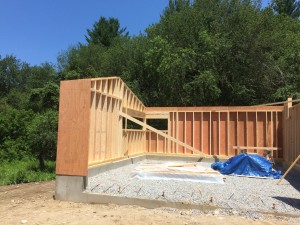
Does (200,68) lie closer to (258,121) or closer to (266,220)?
(258,121)

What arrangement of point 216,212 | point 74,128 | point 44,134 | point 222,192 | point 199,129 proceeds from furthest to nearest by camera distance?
point 44,134
point 199,129
point 74,128
point 222,192
point 216,212

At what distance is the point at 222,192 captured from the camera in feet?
20.1

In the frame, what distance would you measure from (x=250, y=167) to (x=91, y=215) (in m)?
5.03

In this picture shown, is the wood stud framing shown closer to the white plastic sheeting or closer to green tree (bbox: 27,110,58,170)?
the white plastic sheeting

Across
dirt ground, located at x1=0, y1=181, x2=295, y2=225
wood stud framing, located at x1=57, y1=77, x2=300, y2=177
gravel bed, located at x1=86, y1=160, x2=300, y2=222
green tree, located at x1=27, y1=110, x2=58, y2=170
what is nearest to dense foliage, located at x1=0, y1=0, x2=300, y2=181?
green tree, located at x1=27, y1=110, x2=58, y2=170

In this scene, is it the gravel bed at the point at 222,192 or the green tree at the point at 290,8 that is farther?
the green tree at the point at 290,8

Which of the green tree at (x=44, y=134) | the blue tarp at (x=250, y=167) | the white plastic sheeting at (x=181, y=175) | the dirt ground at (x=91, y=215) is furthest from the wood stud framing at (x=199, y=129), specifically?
the green tree at (x=44, y=134)

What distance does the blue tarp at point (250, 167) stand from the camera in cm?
830

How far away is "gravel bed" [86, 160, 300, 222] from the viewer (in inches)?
207

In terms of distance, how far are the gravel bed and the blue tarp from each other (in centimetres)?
53

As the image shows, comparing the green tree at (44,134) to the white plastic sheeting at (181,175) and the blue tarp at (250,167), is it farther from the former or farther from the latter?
the blue tarp at (250,167)

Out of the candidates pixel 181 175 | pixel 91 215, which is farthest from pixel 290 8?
pixel 91 215

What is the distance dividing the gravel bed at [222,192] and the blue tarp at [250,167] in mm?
535

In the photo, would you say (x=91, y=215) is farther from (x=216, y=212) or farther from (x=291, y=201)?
(x=291, y=201)
